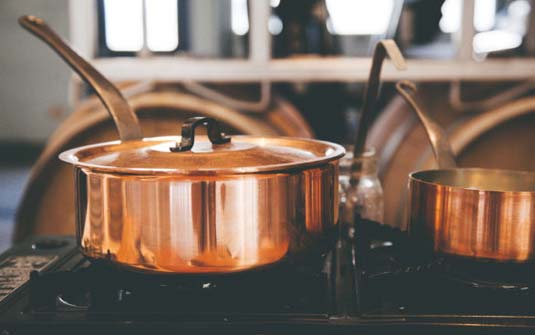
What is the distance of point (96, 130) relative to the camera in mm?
1756

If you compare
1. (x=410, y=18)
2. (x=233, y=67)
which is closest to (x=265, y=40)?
(x=233, y=67)

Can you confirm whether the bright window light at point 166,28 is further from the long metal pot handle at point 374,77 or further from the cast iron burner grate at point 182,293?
the cast iron burner grate at point 182,293

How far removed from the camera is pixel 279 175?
2.25 feet

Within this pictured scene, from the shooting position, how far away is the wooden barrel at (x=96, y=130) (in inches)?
68.3

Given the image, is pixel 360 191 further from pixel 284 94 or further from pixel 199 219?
pixel 284 94

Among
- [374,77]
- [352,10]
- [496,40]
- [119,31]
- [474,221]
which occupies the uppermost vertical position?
[119,31]

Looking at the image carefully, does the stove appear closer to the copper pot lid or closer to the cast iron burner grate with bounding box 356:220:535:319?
the cast iron burner grate with bounding box 356:220:535:319

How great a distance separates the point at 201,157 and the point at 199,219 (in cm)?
12

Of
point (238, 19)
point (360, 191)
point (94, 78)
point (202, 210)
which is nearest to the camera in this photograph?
point (202, 210)

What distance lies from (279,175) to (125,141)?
38cm

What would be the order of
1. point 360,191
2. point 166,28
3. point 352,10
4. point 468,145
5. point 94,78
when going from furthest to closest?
1. point 166,28
2. point 352,10
3. point 468,145
4. point 360,191
5. point 94,78

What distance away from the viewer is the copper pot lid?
26.3 inches

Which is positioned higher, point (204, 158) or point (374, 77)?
point (374, 77)

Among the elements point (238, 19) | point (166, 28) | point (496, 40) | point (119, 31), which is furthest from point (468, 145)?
point (119, 31)
